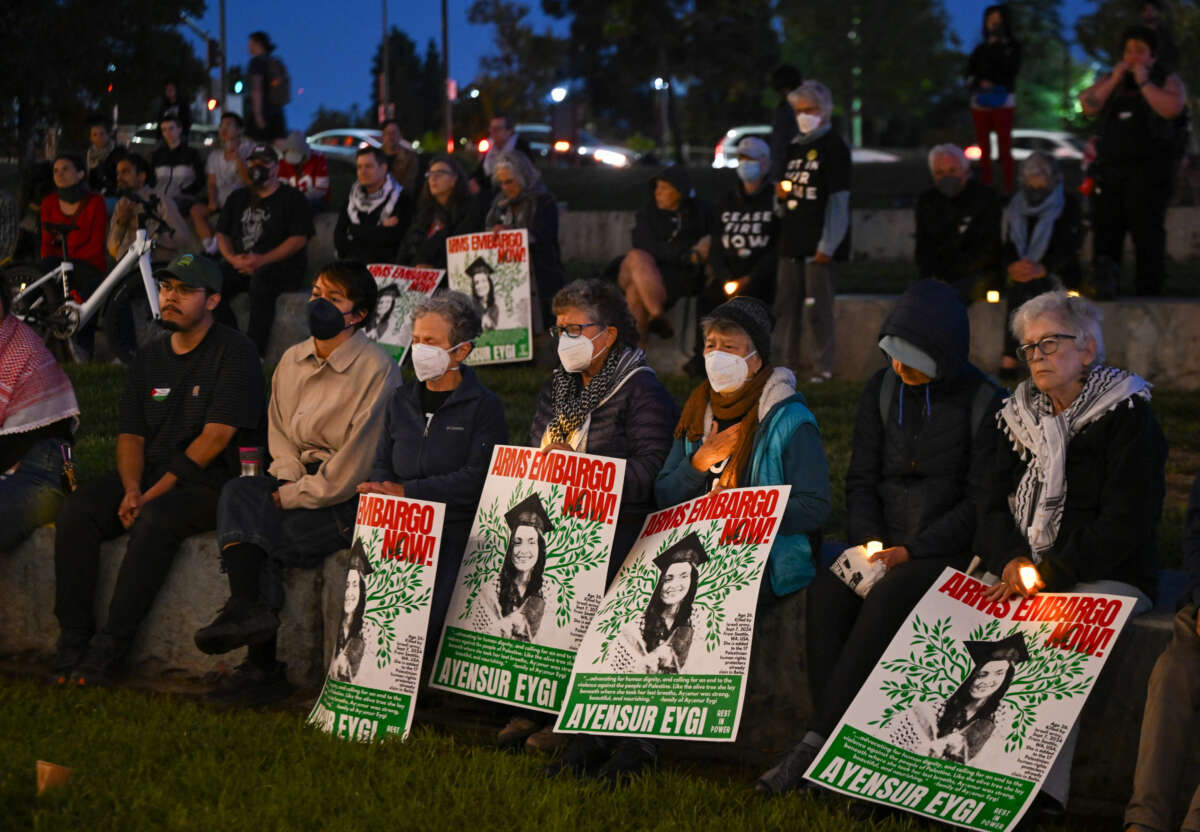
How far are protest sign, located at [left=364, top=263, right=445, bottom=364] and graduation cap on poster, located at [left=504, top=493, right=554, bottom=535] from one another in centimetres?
597

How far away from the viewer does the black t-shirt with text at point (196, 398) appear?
7.11m

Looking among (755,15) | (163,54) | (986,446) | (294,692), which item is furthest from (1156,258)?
(755,15)

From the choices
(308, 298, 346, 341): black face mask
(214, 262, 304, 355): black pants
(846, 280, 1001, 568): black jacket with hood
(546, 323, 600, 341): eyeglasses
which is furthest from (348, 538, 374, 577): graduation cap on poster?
(214, 262, 304, 355): black pants

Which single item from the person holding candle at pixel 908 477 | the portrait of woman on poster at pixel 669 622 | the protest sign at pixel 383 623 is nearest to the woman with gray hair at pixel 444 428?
the protest sign at pixel 383 623

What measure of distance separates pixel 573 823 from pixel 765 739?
119cm

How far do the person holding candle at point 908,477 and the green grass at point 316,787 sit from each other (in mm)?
468

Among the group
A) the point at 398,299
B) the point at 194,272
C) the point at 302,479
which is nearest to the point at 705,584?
the point at 302,479

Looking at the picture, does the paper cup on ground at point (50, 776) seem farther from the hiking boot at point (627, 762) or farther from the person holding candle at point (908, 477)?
the person holding candle at point (908, 477)

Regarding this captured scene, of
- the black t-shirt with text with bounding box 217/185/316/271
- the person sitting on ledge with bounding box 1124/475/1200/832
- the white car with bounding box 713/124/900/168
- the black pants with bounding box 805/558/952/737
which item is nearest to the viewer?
the person sitting on ledge with bounding box 1124/475/1200/832

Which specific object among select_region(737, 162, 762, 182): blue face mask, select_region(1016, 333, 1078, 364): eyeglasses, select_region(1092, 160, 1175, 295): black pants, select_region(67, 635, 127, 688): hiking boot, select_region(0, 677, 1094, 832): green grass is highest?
select_region(737, 162, 762, 182): blue face mask

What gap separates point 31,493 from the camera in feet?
23.6

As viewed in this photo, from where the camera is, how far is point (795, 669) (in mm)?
5922

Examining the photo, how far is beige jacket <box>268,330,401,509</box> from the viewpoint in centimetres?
682

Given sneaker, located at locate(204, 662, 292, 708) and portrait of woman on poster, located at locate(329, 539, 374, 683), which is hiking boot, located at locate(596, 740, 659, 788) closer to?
portrait of woman on poster, located at locate(329, 539, 374, 683)
